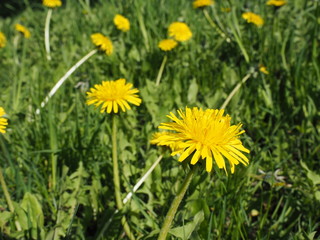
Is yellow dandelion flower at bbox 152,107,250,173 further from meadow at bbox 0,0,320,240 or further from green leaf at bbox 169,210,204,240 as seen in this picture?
green leaf at bbox 169,210,204,240

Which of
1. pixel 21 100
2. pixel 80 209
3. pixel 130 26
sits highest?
pixel 130 26

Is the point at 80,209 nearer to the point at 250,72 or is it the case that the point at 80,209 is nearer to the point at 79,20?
the point at 250,72

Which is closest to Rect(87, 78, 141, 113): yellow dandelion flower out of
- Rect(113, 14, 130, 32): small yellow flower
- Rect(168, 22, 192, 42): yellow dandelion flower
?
Rect(168, 22, 192, 42): yellow dandelion flower

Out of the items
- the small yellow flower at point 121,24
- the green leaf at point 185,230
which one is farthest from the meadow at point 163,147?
the small yellow flower at point 121,24

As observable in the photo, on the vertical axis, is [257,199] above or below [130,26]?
below

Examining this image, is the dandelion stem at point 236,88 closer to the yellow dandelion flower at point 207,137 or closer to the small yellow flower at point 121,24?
the yellow dandelion flower at point 207,137

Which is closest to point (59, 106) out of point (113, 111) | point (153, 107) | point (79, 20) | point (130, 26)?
point (153, 107)

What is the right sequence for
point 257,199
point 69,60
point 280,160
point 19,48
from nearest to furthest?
1. point 257,199
2. point 280,160
3. point 69,60
4. point 19,48

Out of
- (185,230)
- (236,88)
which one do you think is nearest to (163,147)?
(185,230)
